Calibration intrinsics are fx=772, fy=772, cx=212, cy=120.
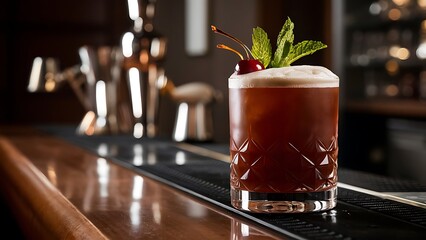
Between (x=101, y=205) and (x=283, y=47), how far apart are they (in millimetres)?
316

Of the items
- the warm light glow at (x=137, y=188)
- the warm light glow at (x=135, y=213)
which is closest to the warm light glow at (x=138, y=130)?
the warm light glow at (x=137, y=188)

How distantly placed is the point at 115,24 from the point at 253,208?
5085mm

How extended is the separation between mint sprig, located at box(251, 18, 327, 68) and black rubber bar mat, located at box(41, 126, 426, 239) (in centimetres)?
19

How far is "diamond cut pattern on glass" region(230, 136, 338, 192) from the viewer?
2.96 ft

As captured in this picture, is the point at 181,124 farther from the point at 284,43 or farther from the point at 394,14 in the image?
the point at 394,14

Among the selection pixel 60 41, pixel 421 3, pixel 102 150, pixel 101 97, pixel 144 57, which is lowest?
pixel 102 150

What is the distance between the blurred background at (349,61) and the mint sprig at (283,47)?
277 cm

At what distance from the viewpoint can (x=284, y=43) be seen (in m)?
0.93

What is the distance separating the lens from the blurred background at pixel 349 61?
4141mm

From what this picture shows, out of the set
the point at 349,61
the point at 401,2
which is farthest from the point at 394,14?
the point at 349,61

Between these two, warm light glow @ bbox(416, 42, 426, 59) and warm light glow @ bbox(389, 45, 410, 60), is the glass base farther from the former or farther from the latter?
warm light glow @ bbox(389, 45, 410, 60)

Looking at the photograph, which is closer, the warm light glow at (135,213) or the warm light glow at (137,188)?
the warm light glow at (135,213)

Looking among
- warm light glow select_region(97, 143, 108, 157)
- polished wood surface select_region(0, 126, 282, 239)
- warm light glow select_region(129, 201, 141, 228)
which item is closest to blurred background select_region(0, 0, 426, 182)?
warm light glow select_region(97, 143, 108, 157)

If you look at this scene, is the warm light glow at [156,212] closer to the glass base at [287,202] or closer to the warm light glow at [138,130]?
the glass base at [287,202]
